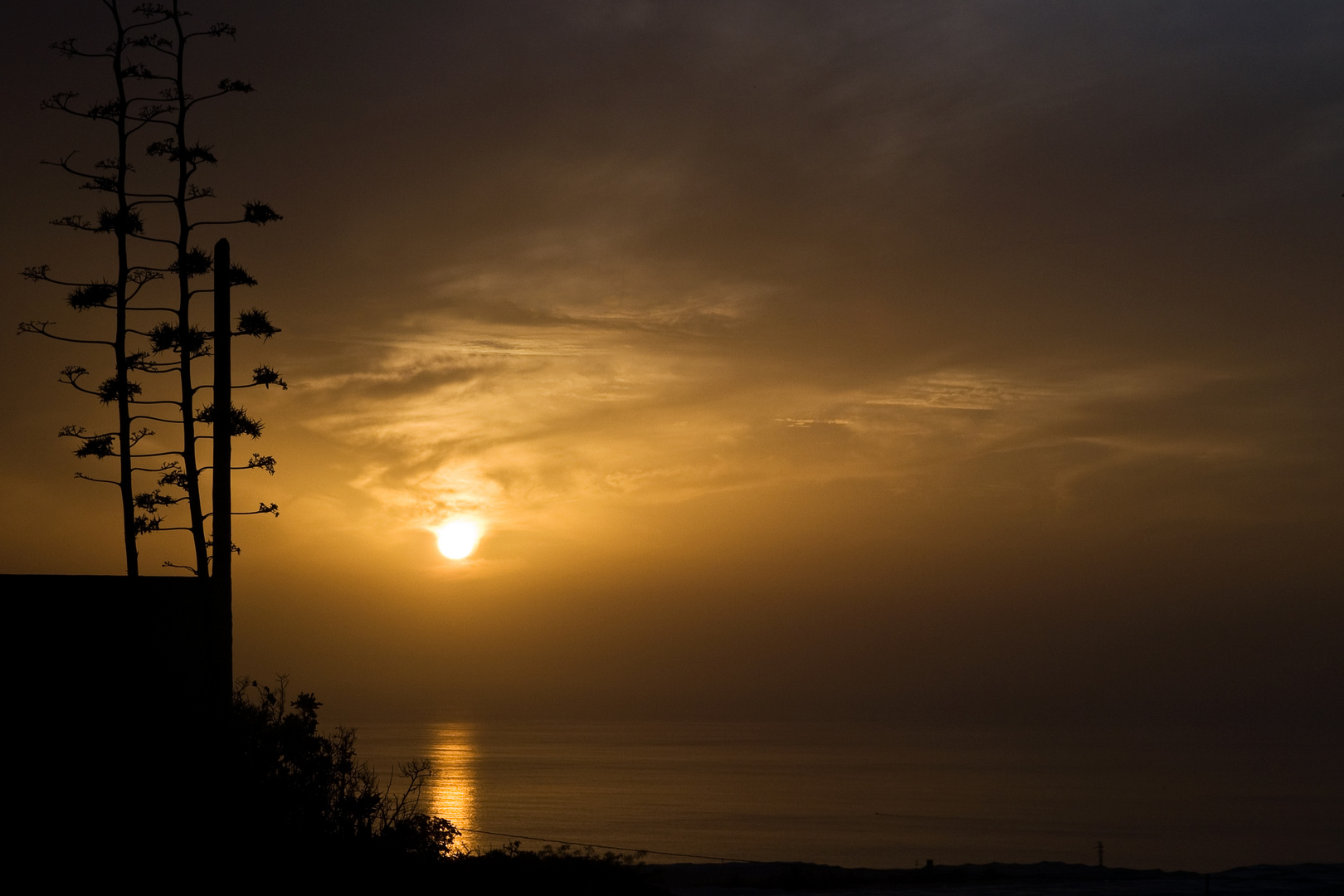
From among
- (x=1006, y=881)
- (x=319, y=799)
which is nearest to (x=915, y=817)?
(x=1006, y=881)

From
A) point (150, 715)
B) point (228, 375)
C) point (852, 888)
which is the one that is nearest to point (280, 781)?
point (150, 715)

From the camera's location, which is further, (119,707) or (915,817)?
(915,817)

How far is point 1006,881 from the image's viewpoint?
15922 mm

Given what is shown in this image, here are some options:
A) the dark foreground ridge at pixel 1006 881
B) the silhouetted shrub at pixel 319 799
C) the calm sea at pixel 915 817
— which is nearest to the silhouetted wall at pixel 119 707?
the silhouetted shrub at pixel 319 799

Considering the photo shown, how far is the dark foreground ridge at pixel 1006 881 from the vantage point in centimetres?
1392

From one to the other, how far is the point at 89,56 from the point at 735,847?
100 m

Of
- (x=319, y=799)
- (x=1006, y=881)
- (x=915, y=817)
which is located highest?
(x=319, y=799)

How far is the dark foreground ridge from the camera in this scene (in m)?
13.9

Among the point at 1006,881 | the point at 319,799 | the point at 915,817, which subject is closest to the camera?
the point at 319,799

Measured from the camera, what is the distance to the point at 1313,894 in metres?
12.9

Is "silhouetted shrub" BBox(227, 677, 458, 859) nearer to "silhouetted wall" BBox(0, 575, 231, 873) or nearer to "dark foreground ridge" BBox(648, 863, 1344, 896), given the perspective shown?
"silhouetted wall" BBox(0, 575, 231, 873)

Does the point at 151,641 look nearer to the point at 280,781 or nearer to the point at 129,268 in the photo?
the point at 280,781

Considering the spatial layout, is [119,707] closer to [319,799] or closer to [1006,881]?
[319,799]

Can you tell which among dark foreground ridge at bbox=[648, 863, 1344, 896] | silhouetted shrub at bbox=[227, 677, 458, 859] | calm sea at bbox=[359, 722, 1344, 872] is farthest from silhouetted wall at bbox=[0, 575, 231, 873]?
calm sea at bbox=[359, 722, 1344, 872]
